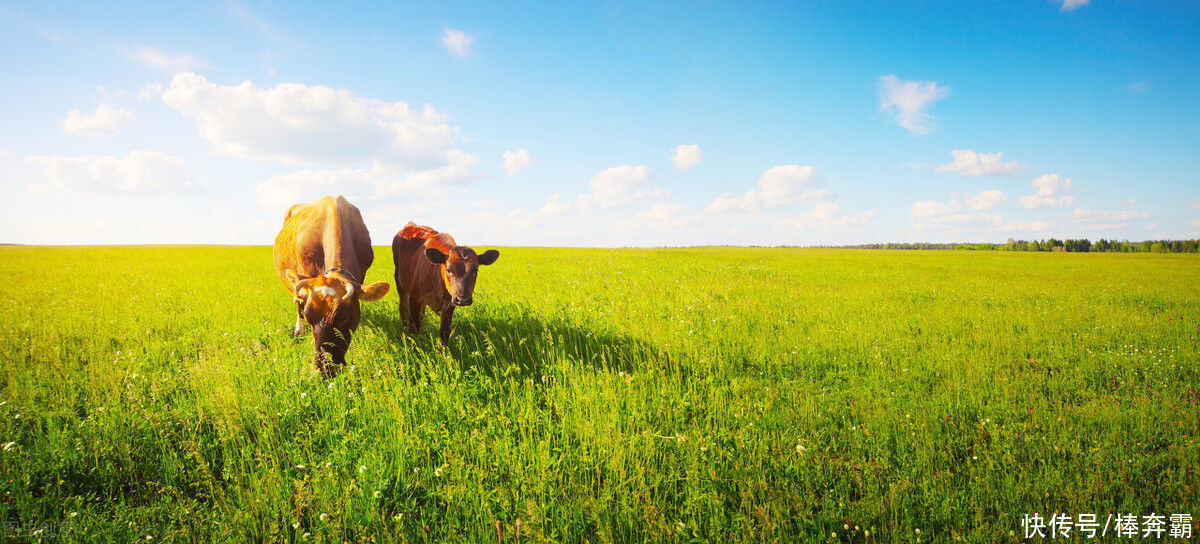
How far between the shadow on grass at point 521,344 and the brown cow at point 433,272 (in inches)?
18.6

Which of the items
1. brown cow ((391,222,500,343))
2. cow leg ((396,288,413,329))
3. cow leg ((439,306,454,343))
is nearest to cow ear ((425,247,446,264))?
brown cow ((391,222,500,343))

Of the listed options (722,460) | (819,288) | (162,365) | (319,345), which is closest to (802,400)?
(722,460)

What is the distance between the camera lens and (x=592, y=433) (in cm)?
439

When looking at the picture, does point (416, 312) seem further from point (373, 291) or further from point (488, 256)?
point (373, 291)

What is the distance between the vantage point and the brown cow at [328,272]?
627 cm

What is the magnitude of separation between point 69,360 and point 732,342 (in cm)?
1100

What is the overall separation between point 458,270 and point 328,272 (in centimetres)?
187

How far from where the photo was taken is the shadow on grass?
6824mm

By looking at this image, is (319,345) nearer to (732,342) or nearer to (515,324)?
(515,324)

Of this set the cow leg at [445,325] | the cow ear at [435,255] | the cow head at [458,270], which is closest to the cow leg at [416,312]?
the cow leg at [445,325]

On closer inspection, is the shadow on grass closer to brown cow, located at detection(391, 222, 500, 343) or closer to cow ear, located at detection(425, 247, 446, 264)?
brown cow, located at detection(391, 222, 500, 343)

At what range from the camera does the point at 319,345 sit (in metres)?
6.29

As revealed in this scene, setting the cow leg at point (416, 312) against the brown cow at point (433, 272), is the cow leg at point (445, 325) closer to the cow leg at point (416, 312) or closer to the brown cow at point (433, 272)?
the brown cow at point (433, 272)

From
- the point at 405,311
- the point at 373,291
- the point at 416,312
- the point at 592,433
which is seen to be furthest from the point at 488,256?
the point at 592,433
